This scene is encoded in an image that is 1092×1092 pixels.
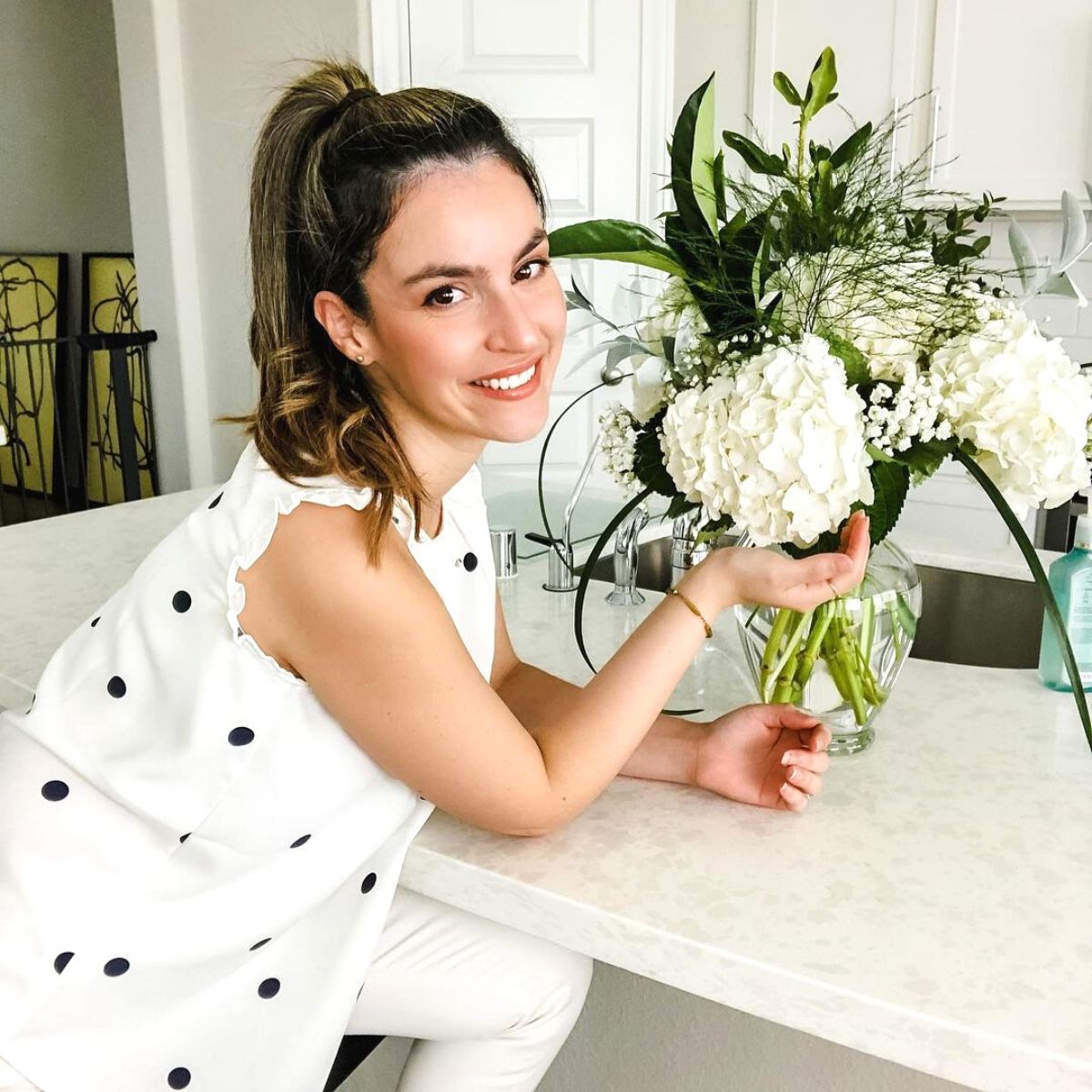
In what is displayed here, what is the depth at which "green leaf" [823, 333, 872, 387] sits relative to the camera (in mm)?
958

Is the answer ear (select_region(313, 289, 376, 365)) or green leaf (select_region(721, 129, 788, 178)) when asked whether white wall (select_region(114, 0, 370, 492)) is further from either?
green leaf (select_region(721, 129, 788, 178))

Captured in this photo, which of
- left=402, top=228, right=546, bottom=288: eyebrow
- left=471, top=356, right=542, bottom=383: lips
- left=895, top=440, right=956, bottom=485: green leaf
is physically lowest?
left=895, top=440, right=956, bottom=485: green leaf

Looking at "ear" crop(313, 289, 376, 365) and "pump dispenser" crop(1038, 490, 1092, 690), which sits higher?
"ear" crop(313, 289, 376, 365)

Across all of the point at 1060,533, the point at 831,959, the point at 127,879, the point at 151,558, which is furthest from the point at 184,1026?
the point at 1060,533

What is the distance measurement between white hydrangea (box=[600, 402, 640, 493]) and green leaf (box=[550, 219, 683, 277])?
149 millimetres

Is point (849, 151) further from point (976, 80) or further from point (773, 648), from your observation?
point (976, 80)

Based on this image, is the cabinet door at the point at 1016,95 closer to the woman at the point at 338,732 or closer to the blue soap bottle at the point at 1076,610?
the blue soap bottle at the point at 1076,610

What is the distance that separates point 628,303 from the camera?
1132 millimetres

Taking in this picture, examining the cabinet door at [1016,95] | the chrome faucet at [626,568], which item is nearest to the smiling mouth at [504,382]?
the chrome faucet at [626,568]

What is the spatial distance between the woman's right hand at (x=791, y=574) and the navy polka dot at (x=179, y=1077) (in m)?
0.61

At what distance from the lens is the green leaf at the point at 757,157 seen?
95 centimetres

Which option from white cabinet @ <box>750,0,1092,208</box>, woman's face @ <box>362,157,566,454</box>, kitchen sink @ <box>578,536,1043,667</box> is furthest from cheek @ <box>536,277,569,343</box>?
white cabinet @ <box>750,0,1092,208</box>

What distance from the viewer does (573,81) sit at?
3.70 metres

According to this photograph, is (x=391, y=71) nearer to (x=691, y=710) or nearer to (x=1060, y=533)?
(x=1060, y=533)
